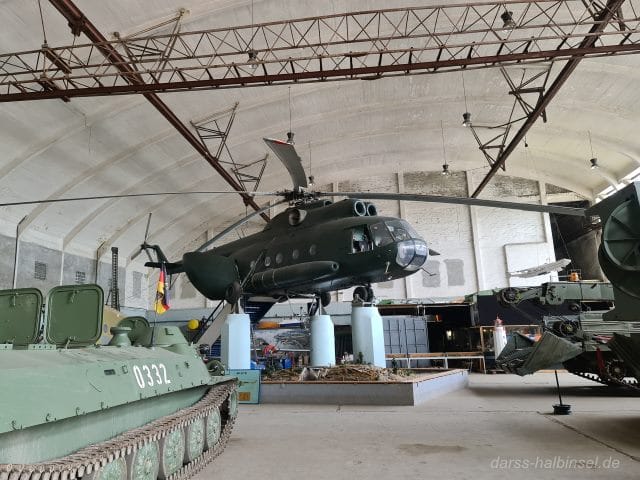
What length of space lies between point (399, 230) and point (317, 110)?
28.1 ft

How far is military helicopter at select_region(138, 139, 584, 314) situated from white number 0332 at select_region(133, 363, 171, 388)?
17.1ft

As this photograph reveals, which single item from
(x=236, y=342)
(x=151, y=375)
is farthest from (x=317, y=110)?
(x=151, y=375)

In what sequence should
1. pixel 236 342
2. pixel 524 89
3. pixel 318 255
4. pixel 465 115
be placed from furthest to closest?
1. pixel 465 115
2. pixel 524 89
3. pixel 236 342
4. pixel 318 255

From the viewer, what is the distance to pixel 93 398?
3.61m

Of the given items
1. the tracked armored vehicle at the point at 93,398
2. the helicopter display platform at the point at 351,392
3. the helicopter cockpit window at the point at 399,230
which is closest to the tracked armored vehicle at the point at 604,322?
the helicopter display platform at the point at 351,392

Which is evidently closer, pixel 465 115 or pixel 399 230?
pixel 399 230

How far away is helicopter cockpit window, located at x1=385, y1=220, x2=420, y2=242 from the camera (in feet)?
35.0

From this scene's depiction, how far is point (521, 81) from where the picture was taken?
57.3 feet

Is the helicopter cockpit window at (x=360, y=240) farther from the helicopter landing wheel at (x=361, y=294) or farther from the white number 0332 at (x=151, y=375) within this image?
the white number 0332 at (x=151, y=375)

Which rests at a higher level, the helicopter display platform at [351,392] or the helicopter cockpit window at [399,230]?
the helicopter cockpit window at [399,230]

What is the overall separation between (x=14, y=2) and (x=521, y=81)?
1493cm

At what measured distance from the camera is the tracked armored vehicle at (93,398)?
3029 mm

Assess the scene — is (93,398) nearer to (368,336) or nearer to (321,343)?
(321,343)

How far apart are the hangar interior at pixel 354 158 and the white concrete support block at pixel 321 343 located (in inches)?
42.5
